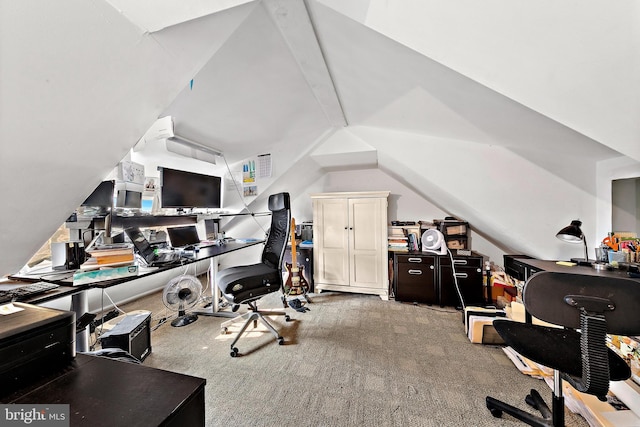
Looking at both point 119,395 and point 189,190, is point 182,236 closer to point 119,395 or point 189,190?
point 189,190

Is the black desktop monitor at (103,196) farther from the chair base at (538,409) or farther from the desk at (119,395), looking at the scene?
the chair base at (538,409)

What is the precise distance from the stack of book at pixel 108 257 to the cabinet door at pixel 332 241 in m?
2.16

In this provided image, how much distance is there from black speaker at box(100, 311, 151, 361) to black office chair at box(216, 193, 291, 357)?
615mm

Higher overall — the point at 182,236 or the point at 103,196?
the point at 103,196

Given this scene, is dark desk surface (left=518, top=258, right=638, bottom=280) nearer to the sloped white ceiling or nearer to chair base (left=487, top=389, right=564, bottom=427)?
chair base (left=487, top=389, right=564, bottom=427)

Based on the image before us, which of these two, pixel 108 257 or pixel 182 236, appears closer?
pixel 108 257

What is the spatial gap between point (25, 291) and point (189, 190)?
5.20 feet

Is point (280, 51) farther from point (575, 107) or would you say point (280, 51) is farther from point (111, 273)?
point (111, 273)

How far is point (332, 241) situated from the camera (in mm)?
3223

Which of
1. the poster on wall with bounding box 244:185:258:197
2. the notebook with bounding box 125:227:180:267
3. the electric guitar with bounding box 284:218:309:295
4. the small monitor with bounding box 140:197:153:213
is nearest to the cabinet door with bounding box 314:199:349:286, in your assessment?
the electric guitar with bounding box 284:218:309:295

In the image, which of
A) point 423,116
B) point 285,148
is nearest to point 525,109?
point 423,116

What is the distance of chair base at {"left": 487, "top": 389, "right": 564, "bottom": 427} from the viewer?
1099 mm

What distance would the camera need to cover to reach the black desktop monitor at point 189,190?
7.64ft

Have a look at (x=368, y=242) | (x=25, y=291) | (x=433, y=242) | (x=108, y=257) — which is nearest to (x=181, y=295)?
(x=108, y=257)
